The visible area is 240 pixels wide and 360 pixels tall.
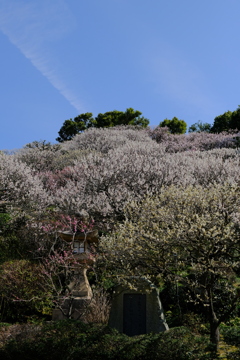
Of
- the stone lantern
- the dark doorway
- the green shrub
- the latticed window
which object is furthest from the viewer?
the latticed window

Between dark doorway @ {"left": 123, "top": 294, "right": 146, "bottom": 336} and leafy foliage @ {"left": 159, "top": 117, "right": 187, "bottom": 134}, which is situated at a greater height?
leafy foliage @ {"left": 159, "top": 117, "right": 187, "bottom": 134}

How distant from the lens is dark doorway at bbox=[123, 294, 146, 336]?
12.3 metres

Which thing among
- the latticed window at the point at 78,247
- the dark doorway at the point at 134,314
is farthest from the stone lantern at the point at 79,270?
the dark doorway at the point at 134,314

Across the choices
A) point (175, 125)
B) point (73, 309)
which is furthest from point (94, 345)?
point (175, 125)

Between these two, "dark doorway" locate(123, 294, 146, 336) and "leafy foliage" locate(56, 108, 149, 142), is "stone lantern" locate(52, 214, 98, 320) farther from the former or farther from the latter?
"leafy foliage" locate(56, 108, 149, 142)

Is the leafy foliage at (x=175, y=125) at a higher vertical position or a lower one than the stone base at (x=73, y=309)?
higher

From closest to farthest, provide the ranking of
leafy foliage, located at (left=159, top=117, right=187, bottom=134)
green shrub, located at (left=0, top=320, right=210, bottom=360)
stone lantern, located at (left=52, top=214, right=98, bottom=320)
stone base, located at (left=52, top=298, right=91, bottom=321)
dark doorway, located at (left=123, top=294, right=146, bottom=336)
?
green shrub, located at (left=0, top=320, right=210, bottom=360), dark doorway, located at (left=123, top=294, right=146, bottom=336), stone base, located at (left=52, top=298, right=91, bottom=321), stone lantern, located at (left=52, top=214, right=98, bottom=320), leafy foliage, located at (left=159, top=117, right=187, bottom=134)

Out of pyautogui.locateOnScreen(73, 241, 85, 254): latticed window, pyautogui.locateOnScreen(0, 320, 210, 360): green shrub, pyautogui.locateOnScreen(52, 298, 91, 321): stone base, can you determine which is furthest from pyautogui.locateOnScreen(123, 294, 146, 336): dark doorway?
pyautogui.locateOnScreen(73, 241, 85, 254): latticed window

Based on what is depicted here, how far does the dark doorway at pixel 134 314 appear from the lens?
12266mm

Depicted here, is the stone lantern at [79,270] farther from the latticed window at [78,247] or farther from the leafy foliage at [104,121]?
the leafy foliage at [104,121]

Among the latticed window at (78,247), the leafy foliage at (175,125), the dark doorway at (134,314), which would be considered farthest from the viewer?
the leafy foliage at (175,125)

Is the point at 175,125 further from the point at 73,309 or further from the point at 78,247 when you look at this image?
the point at 73,309

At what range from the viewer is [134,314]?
40.7ft

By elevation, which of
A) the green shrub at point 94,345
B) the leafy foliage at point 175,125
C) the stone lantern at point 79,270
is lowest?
the green shrub at point 94,345
